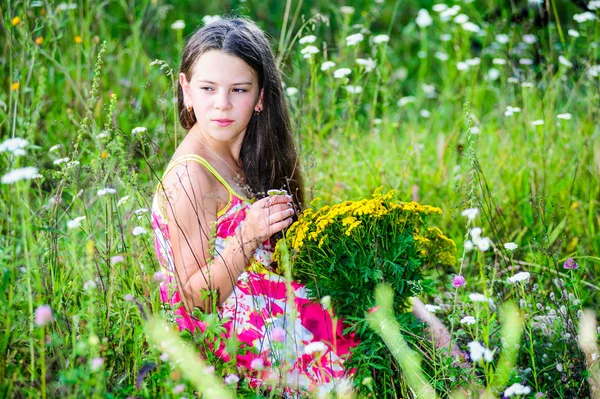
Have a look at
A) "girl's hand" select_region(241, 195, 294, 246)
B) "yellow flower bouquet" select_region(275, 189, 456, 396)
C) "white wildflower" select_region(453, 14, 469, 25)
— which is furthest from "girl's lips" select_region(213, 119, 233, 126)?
"white wildflower" select_region(453, 14, 469, 25)

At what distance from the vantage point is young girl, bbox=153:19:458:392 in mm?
2244

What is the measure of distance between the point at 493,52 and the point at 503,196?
78.6 inches

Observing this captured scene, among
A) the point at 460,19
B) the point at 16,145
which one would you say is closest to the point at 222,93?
the point at 16,145

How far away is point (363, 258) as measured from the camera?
215 cm

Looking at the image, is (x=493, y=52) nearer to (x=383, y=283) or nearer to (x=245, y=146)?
(x=245, y=146)

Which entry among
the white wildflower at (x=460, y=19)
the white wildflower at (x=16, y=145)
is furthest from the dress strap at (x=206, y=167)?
the white wildflower at (x=460, y=19)

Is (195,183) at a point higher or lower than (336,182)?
higher

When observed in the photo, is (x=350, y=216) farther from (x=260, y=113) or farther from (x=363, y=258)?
(x=260, y=113)

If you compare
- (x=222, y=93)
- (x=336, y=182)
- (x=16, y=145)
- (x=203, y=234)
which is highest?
(x=16, y=145)

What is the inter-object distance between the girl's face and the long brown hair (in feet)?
0.12

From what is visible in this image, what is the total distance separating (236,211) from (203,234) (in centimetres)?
18

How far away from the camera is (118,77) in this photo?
4.43 m

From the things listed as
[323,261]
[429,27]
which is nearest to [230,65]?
[323,261]

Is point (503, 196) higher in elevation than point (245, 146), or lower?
lower
